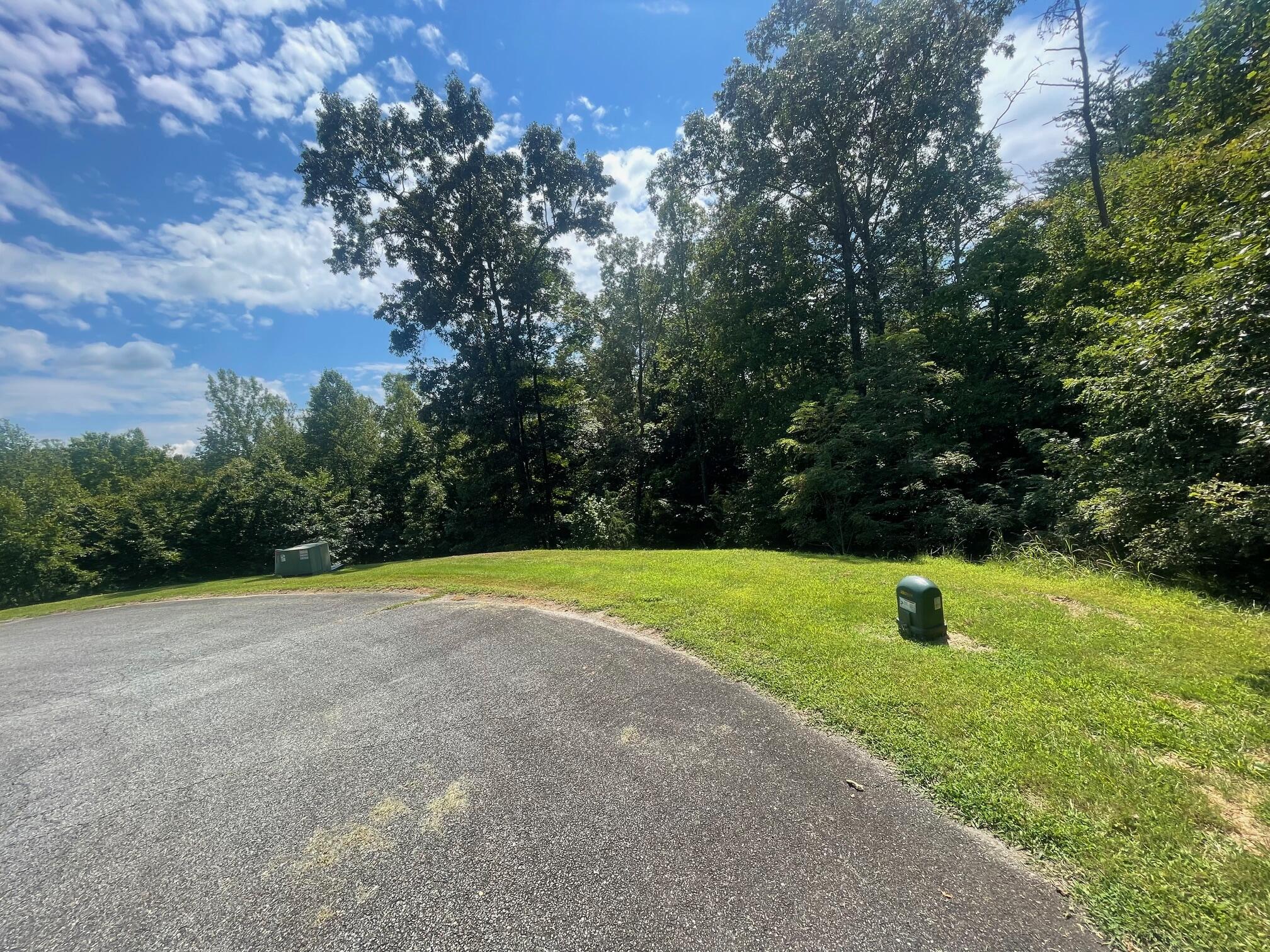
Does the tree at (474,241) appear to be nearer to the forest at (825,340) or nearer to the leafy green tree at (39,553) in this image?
the forest at (825,340)

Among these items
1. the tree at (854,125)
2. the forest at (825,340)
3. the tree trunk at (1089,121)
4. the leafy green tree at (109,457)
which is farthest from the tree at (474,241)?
the leafy green tree at (109,457)

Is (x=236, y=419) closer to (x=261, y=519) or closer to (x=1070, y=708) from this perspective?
(x=261, y=519)

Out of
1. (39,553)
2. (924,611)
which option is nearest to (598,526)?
(924,611)

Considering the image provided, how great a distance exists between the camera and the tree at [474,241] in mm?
17750

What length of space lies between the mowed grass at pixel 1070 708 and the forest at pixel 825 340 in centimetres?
217

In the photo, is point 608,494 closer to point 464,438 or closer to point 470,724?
point 464,438

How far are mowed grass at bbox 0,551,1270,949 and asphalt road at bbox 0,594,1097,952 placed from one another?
0.28m

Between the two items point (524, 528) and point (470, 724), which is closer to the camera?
point (470, 724)

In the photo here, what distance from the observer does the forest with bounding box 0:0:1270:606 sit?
6371mm

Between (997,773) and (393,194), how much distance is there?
77.0ft

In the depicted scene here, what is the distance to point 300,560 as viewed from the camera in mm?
12742

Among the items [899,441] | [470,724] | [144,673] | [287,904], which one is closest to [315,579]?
[144,673]

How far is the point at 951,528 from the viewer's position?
9922mm

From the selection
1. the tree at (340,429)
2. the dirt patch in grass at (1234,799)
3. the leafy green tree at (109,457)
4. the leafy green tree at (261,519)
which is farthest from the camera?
the leafy green tree at (109,457)
